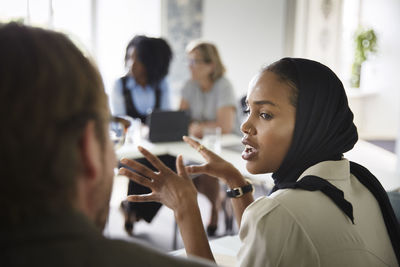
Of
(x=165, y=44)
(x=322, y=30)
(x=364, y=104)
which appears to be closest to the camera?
(x=165, y=44)

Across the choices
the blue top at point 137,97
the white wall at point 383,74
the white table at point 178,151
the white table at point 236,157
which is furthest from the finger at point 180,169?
the white wall at point 383,74

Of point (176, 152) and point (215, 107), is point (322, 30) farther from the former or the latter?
point (176, 152)

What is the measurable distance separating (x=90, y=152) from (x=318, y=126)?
80 centimetres

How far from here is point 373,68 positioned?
7.35 meters

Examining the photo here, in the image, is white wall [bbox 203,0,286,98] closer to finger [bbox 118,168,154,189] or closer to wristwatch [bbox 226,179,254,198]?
wristwatch [bbox 226,179,254,198]

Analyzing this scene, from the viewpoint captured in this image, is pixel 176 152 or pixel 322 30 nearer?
pixel 176 152

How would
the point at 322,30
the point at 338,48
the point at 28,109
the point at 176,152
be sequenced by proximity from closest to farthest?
the point at 28,109
the point at 176,152
the point at 322,30
the point at 338,48

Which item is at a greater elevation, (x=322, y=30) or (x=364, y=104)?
(x=322, y=30)

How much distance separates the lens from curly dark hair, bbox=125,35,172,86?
366cm

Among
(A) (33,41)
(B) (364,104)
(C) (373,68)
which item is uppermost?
(A) (33,41)

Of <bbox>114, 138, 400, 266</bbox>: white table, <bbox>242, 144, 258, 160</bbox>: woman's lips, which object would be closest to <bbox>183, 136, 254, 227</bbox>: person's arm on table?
<bbox>242, 144, 258, 160</bbox>: woman's lips

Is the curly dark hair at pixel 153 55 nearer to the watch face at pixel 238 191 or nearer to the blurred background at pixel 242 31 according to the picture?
the blurred background at pixel 242 31

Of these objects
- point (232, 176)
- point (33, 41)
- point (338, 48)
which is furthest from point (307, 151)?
point (338, 48)

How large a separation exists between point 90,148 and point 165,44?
129 inches
